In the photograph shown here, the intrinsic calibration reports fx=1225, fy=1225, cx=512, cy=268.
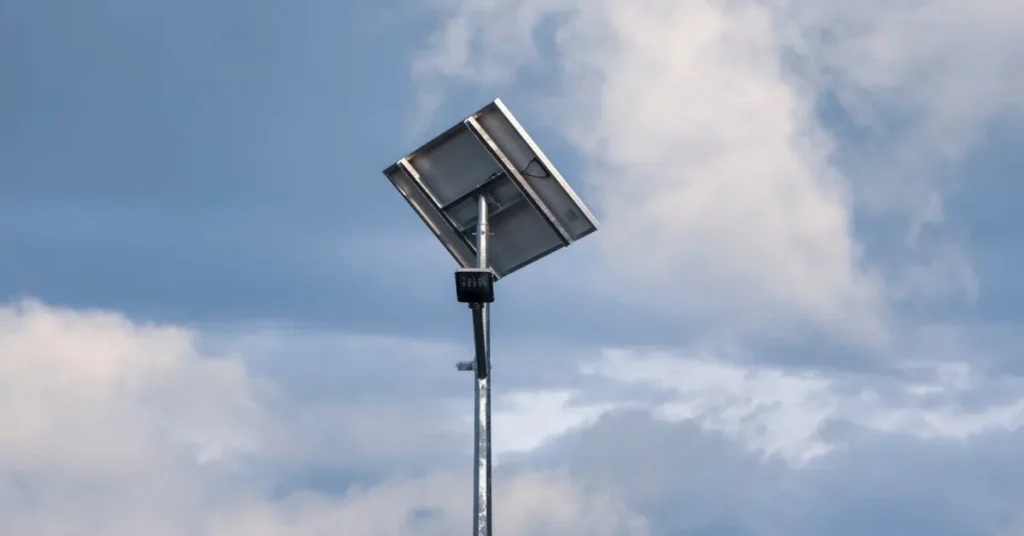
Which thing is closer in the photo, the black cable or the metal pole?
the metal pole

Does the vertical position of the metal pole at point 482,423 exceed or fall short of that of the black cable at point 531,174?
it falls short

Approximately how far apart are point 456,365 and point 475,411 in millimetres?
1002

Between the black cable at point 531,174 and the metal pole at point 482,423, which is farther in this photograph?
the black cable at point 531,174

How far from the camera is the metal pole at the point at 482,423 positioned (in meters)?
18.0

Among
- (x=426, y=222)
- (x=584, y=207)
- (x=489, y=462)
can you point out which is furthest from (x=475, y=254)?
(x=489, y=462)

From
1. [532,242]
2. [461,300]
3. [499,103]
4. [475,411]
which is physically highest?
[499,103]

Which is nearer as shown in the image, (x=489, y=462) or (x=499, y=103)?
(x=489, y=462)

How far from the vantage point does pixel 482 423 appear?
18.3 metres

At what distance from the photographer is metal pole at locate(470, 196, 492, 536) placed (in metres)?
18.0

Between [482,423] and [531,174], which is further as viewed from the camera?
[531,174]

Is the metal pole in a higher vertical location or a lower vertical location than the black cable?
lower

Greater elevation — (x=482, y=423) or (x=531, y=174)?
(x=531, y=174)

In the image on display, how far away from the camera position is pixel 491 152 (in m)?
19.9

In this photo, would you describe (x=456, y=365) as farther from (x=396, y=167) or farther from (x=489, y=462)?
(x=396, y=167)
